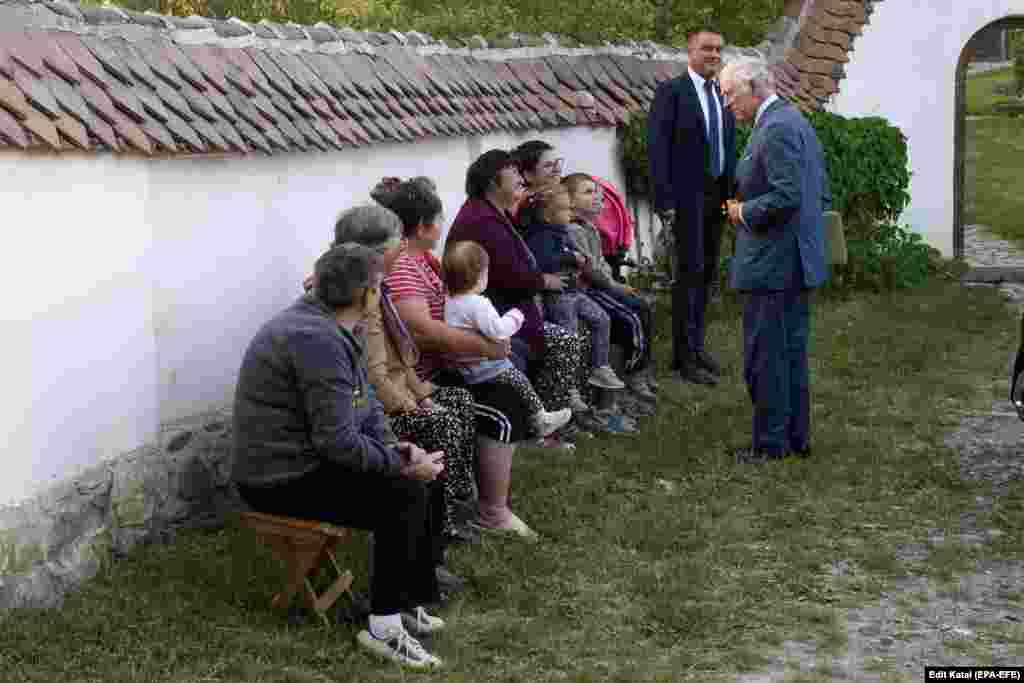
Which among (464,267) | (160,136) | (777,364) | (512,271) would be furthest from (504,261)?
(160,136)

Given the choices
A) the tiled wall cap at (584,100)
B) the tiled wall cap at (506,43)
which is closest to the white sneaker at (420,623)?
the tiled wall cap at (506,43)

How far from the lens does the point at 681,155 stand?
1021 cm

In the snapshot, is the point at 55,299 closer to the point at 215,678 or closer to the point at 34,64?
the point at 34,64

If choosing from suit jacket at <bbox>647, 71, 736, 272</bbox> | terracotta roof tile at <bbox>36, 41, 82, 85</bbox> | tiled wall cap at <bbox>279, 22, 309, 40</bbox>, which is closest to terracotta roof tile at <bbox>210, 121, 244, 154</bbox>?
terracotta roof tile at <bbox>36, 41, 82, 85</bbox>

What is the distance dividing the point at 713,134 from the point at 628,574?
4336 mm

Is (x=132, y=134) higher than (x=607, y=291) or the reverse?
higher

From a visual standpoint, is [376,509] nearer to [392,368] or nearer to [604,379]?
[392,368]

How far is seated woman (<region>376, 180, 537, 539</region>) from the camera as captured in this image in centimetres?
691

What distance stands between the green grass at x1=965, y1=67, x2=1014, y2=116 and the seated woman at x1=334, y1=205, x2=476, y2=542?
1373 inches

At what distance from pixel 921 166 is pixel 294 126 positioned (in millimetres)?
10297

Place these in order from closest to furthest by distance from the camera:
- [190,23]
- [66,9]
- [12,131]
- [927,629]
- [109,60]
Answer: [12,131] → [927,629] → [109,60] → [66,9] → [190,23]

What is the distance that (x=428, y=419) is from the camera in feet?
21.4

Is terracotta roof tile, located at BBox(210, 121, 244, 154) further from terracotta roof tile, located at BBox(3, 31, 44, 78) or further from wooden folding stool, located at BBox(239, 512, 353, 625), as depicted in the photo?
wooden folding stool, located at BBox(239, 512, 353, 625)

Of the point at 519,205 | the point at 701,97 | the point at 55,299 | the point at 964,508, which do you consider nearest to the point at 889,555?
the point at 964,508
